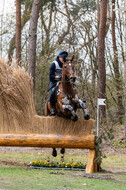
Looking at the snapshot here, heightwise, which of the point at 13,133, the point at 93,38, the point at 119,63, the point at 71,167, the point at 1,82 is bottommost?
the point at 71,167

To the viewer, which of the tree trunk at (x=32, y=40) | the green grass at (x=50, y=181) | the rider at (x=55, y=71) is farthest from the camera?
the tree trunk at (x=32, y=40)

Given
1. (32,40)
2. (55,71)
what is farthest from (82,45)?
(55,71)

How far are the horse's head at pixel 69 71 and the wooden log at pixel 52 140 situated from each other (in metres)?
1.21

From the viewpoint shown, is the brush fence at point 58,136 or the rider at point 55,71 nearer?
the brush fence at point 58,136

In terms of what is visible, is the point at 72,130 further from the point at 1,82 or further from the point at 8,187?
the point at 8,187

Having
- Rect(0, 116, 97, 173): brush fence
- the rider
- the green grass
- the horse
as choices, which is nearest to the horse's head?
the horse

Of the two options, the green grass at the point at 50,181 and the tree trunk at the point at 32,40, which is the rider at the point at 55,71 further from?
the tree trunk at the point at 32,40

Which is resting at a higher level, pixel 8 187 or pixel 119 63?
pixel 119 63

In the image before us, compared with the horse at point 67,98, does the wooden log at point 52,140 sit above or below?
below

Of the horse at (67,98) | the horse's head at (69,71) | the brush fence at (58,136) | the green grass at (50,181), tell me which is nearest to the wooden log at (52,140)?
the brush fence at (58,136)

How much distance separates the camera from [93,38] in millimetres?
21797

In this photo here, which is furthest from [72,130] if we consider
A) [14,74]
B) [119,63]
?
[119,63]

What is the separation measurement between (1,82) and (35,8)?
30.4 ft

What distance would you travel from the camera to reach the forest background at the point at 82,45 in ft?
59.0
